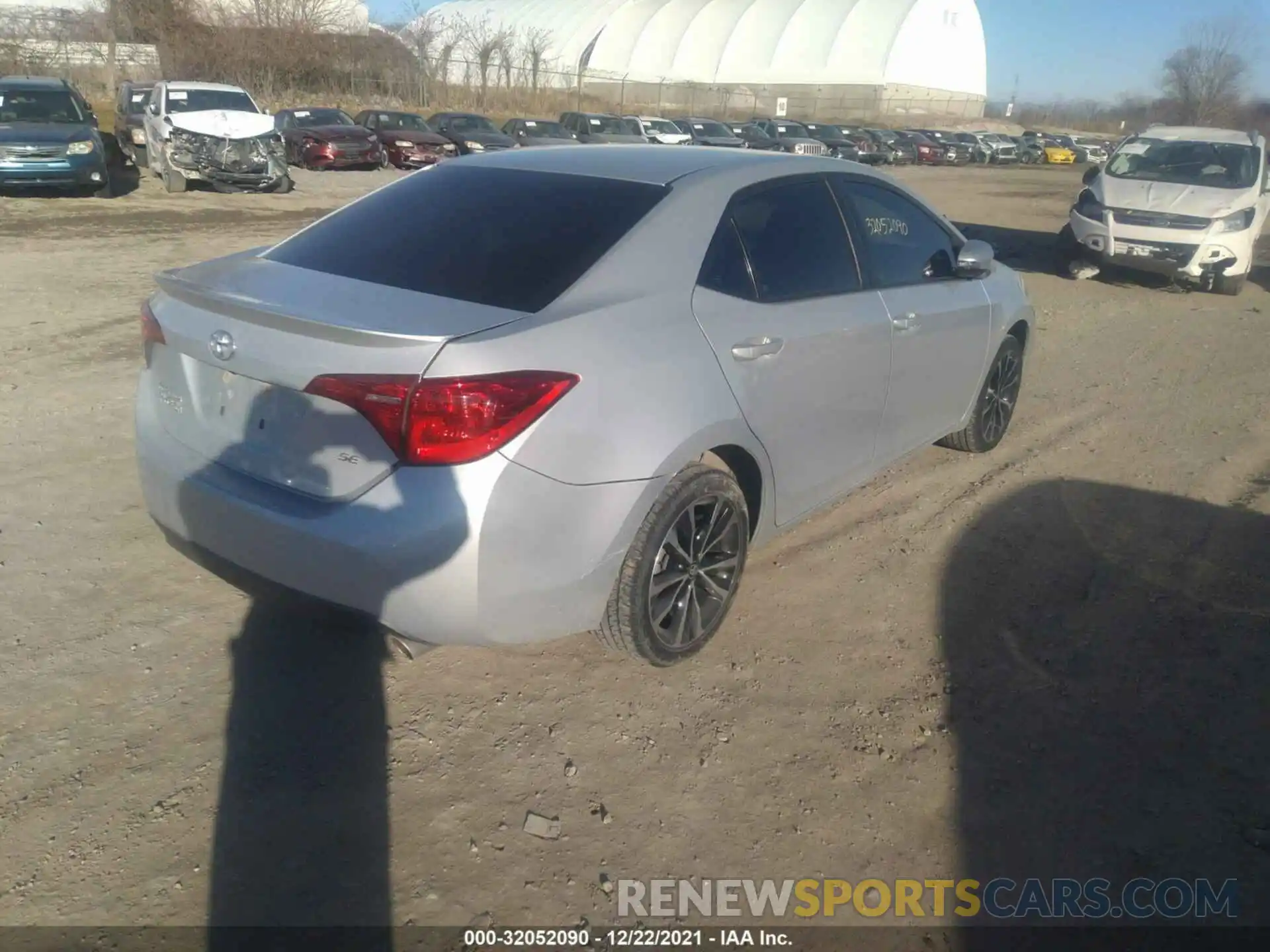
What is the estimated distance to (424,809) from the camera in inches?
108

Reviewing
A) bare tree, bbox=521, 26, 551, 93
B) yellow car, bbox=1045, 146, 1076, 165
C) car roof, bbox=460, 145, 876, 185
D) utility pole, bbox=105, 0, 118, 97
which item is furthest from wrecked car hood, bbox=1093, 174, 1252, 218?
yellow car, bbox=1045, 146, 1076, 165

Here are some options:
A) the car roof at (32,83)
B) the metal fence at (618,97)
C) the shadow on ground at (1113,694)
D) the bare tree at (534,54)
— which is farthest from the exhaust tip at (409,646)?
the bare tree at (534,54)

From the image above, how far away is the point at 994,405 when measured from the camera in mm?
5535

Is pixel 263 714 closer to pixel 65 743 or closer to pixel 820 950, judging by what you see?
pixel 65 743

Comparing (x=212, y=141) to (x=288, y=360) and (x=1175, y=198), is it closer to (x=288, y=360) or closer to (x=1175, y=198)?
(x=1175, y=198)

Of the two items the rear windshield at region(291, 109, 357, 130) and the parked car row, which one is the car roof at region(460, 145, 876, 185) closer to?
the parked car row

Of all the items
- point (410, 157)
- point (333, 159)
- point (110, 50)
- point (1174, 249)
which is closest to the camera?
point (1174, 249)

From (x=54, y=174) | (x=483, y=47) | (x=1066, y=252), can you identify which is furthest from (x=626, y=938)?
(x=483, y=47)

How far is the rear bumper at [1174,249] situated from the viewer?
1123 cm

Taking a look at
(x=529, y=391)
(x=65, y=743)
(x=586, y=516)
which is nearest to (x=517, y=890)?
(x=586, y=516)

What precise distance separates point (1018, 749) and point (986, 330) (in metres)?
2.58

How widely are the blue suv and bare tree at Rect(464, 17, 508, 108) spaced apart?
33935mm

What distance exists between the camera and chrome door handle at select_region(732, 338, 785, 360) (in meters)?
3.29

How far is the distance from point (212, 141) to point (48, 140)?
2.94 meters
